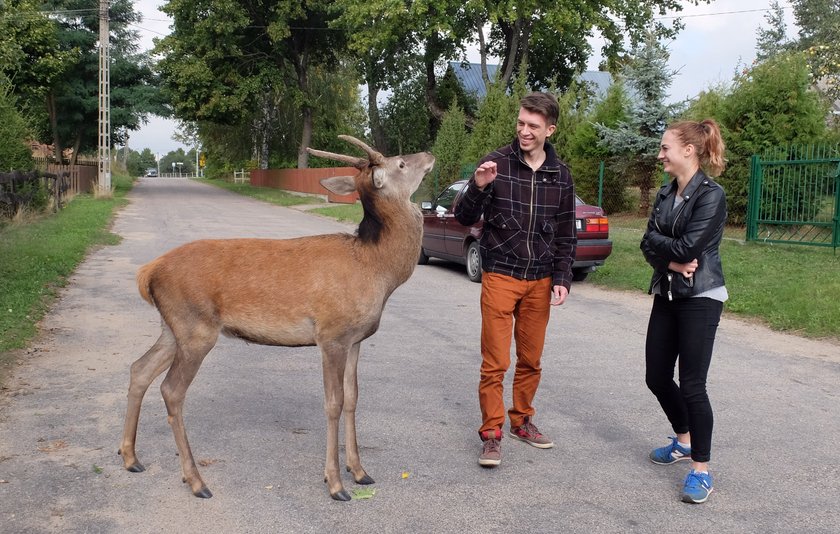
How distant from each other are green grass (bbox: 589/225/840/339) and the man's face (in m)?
5.54

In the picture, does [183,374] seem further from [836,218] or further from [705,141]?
[836,218]

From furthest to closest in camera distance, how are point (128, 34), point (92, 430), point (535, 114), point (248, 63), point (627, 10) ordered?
point (248, 63) → point (128, 34) → point (627, 10) → point (92, 430) → point (535, 114)

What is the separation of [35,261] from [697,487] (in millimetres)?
11007

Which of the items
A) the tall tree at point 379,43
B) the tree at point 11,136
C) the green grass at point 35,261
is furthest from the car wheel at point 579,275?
the tall tree at point 379,43

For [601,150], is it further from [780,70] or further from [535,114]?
[535,114]

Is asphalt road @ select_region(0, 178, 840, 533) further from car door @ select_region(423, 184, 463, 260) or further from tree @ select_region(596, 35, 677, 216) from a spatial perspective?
tree @ select_region(596, 35, 677, 216)

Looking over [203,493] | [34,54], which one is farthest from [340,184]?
[34,54]

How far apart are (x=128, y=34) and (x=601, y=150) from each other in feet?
104

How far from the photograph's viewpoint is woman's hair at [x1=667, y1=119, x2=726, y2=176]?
4.05 meters

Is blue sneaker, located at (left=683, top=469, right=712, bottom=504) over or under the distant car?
under

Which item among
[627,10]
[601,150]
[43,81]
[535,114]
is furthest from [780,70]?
[43,81]

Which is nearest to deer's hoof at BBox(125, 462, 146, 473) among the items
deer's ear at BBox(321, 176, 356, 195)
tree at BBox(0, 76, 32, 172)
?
deer's ear at BBox(321, 176, 356, 195)

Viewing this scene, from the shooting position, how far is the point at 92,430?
191 inches

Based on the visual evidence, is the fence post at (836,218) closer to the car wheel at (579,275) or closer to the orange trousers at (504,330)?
the car wheel at (579,275)
